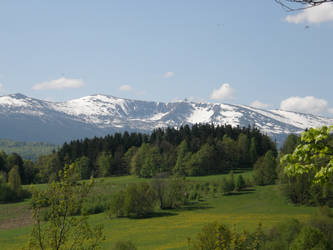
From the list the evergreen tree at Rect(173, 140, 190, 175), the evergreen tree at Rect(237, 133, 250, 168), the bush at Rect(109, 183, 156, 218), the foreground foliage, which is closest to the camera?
the foreground foliage

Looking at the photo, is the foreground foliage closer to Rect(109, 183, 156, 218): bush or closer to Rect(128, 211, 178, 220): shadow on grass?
Rect(128, 211, 178, 220): shadow on grass

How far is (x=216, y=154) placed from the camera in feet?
439

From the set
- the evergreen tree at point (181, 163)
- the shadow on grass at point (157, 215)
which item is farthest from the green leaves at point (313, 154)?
the evergreen tree at point (181, 163)

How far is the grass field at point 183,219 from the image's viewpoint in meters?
56.6

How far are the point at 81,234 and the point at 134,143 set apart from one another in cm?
14713

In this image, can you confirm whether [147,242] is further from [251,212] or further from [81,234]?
[81,234]

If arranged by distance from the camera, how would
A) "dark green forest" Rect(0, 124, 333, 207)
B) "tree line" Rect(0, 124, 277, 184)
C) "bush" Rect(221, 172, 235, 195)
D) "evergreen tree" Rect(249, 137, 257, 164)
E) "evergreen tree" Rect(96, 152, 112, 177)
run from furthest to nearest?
1. "evergreen tree" Rect(249, 137, 257, 164)
2. "evergreen tree" Rect(96, 152, 112, 177)
3. "tree line" Rect(0, 124, 277, 184)
4. "dark green forest" Rect(0, 124, 333, 207)
5. "bush" Rect(221, 172, 235, 195)

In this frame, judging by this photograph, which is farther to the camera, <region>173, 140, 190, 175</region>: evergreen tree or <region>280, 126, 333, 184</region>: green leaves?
<region>173, 140, 190, 175</region>: evergreen tree

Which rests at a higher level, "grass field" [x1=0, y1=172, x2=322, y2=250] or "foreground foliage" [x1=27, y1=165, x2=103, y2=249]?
"foreground foliage" [x1=27, y1=165, x2=103, y2=249]

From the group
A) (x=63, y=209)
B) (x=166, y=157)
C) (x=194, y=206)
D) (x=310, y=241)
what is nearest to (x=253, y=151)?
(x=166, y=157)

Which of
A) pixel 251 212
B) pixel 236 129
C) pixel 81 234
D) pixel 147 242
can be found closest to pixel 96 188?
pixel 251 212

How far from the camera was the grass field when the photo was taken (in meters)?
56.6

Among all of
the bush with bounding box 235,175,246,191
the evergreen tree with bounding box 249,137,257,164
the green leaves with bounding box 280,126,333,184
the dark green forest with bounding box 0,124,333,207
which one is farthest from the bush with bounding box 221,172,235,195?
the green leaves with bounding box 280,126,333,184

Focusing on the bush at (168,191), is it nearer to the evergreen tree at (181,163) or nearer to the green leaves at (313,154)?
the evergreen tree at (181,163)
